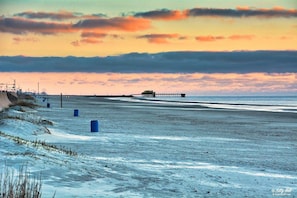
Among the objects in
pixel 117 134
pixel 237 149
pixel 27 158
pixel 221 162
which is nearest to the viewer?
pixel 27 158

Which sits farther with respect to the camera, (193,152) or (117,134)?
(117,134)

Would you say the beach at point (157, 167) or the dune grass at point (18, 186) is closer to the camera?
the dune grass at point (18, 186)

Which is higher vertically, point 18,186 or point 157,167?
point 18,186

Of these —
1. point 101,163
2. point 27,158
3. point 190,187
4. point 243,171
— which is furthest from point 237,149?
point 27,158

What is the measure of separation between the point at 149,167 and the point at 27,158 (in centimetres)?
321

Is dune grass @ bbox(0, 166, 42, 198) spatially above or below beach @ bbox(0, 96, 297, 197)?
above

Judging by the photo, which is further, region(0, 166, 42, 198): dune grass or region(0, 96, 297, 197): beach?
region(0, 96, 297, 197): beach

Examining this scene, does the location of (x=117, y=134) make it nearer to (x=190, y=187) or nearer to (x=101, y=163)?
(x=101, y=163)

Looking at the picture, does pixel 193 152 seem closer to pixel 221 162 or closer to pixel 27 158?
pixel 221 162

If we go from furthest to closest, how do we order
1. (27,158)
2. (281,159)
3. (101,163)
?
(281,159) → (101,163) → (27,158)

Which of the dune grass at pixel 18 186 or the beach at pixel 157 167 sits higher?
the dune grass at pixel 18 186

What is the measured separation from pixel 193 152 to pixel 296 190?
6243mm

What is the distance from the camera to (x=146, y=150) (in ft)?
55.0

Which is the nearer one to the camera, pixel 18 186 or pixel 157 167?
pixel 18 186
